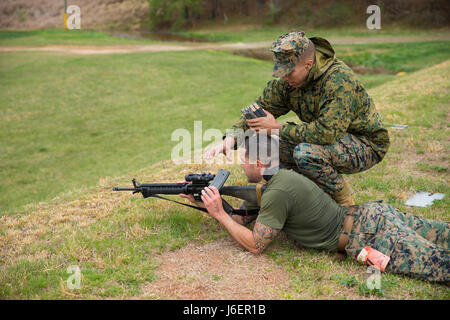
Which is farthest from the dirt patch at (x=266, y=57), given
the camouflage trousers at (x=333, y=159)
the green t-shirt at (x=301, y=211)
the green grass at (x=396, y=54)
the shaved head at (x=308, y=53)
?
the green t-shirt at (x=301, y=211)

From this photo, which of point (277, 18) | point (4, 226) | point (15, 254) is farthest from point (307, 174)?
point (277, 18)

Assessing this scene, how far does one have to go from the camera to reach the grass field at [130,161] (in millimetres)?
3953

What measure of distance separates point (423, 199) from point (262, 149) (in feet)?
8.51

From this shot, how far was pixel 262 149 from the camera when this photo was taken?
4520 mm

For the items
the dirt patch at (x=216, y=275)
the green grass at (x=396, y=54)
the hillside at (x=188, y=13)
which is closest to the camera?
the dirt patch at (x=216, y=275)

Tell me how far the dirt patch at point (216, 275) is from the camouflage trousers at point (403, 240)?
0.86 metres

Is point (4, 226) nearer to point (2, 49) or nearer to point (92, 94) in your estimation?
point (92, 94)

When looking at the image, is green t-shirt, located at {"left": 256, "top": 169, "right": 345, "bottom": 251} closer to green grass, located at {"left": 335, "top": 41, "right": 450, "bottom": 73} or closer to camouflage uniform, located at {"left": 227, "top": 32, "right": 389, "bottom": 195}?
camouflage uniform, located at {"left": 227, "top": 32, "right": 389, "bottom": 195}

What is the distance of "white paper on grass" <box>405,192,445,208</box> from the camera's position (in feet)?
17.9

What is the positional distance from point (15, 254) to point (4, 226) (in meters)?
1.10

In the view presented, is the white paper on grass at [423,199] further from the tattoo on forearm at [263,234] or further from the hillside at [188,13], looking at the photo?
the hillside at [188,13]

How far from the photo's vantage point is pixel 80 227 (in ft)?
Answer: 17.1

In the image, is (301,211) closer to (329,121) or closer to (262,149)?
(262,149)

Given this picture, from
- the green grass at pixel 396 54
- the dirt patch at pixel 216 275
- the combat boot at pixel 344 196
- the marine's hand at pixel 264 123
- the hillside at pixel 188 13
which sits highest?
the hillside at pixel 188 13
